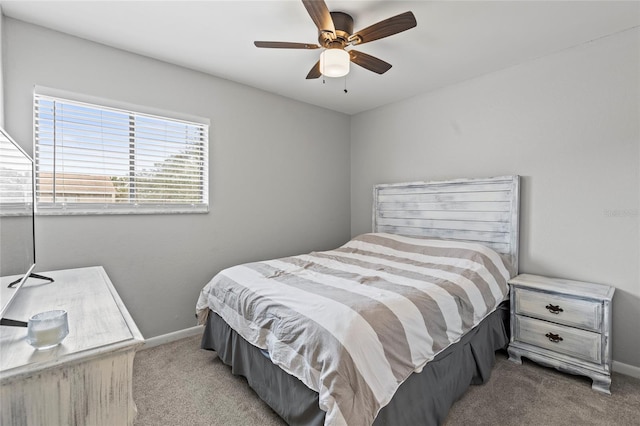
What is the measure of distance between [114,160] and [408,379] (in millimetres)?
2675

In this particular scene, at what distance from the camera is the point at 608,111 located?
2287mm

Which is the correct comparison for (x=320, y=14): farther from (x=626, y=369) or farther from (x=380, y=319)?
(x=626, y=369)

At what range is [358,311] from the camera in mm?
1485

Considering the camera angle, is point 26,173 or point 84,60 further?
point 84,60

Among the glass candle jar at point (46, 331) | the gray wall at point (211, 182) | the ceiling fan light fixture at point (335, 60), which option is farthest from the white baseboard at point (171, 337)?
the ceiling fan light fixture at point (335, 60)

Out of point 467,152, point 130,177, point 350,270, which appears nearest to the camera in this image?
point 350,270

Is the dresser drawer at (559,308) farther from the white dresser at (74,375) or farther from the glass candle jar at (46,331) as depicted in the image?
the glass candle jar at (46,331)

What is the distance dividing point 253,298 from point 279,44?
161 cm

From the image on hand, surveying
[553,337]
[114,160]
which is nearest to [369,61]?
[114,160]

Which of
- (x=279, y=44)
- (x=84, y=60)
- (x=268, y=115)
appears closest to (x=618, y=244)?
(x=279, y=44)

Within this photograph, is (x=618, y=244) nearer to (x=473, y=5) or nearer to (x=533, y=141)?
(x=533, y=141)

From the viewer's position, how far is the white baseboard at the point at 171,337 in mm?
2613

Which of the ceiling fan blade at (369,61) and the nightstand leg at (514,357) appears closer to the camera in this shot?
the ceiling fan blade at (369,61)

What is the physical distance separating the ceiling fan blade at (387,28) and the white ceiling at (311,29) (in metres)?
0.20
